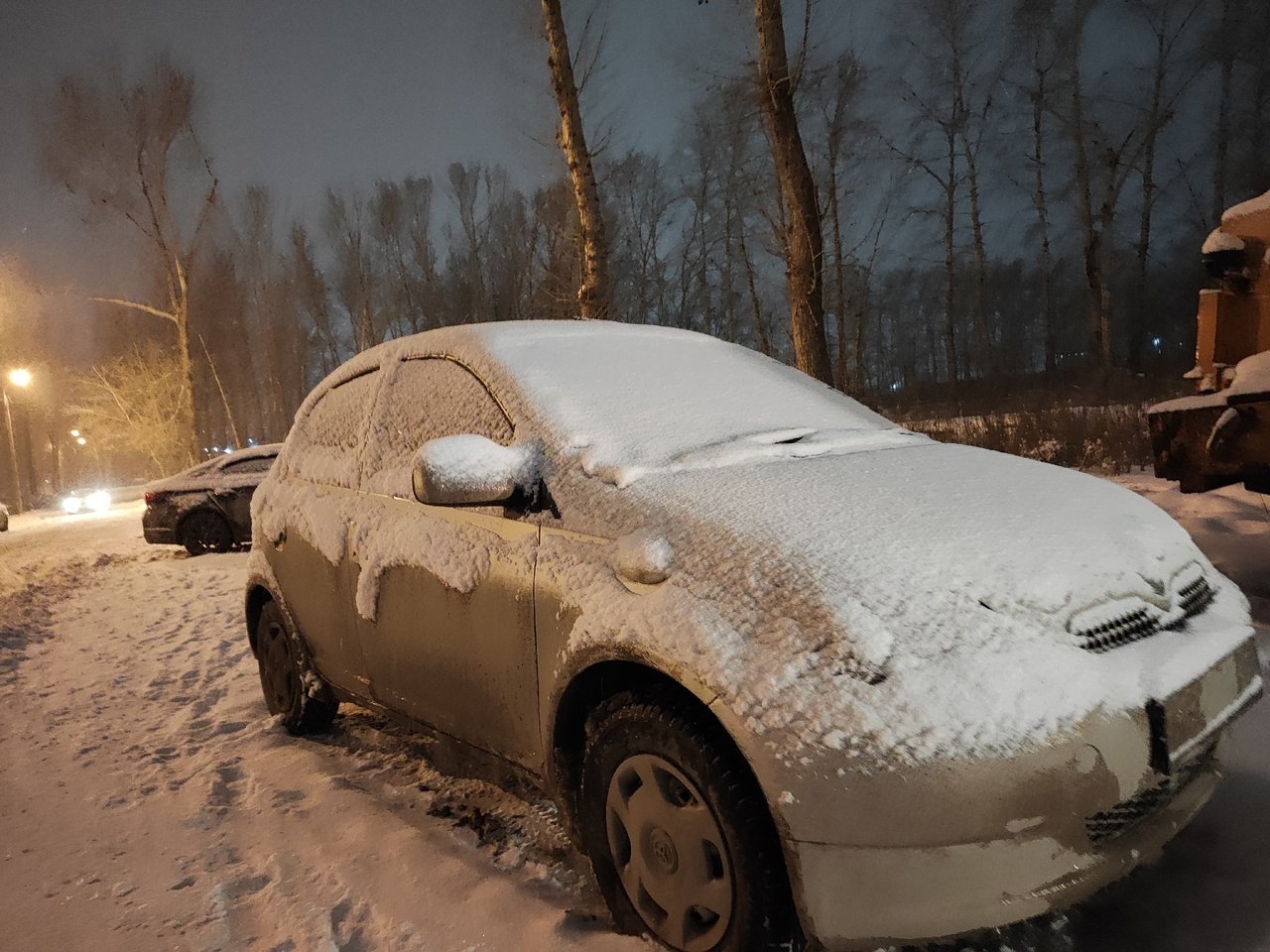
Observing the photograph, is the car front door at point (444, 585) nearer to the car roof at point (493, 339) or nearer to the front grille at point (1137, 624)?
the car roof at point (493, 339)

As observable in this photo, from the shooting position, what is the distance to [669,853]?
184cm

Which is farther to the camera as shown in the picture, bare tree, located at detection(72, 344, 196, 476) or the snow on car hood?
bare tree, located at detection(72, 344, 196, 476)

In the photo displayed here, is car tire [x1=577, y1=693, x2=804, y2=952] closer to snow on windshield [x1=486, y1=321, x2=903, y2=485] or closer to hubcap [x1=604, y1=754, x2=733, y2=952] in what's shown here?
hubcap [x1=604, y1=754, x2=733, y2=952]

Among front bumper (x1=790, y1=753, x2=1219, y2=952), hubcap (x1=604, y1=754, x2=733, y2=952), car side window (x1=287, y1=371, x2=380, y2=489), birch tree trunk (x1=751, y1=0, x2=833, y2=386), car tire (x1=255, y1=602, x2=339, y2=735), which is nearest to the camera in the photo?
front bumper (x1=790, y1=753, x2=1219, y2=952)

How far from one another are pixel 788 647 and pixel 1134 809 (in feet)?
2.49

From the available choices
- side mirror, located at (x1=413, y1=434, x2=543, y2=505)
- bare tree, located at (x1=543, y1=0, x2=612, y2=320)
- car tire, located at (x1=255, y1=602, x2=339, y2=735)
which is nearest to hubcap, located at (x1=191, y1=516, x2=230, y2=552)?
bare tree, located at (x1=543, y1=0, x2=612, y2=320)

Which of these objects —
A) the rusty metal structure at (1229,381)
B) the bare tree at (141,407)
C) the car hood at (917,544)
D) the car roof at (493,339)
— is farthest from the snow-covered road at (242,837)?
the bare tree at (141,407)

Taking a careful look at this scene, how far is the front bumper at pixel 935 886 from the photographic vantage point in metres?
1.46

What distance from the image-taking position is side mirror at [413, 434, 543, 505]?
2156 mm

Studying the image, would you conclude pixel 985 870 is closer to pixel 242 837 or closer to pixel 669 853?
pixel 669 853

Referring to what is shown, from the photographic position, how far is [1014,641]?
1.56 m

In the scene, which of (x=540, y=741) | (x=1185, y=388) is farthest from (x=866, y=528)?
(x=1185, y=388)

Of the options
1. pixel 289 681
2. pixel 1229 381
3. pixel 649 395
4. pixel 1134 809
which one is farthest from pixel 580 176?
pixel 1134 809

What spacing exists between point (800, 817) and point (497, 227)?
41.2 metres
